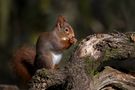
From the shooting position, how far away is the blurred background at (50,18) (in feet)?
37.9

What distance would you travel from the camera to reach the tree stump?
4000 millimetres

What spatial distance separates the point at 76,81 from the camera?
393 centimetres

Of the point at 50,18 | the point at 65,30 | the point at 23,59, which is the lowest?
the point at 23,59

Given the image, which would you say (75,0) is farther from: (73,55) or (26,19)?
(73,55)

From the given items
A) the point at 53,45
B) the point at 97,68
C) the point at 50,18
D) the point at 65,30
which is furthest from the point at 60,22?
the point at 50,18

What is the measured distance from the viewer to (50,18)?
11.9 m

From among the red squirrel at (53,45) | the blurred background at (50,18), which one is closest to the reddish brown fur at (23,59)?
the red squirrel at (53,45)

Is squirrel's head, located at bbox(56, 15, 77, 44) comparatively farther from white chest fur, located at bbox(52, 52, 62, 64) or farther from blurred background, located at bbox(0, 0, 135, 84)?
blurred background, located at bbox(0, 0, 135, 84)

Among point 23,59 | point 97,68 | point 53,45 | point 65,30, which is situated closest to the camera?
point 97,68

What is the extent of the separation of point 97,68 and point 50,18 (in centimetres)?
772

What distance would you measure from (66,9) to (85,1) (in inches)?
50.6

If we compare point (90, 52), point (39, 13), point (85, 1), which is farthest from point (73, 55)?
point (39, 13)

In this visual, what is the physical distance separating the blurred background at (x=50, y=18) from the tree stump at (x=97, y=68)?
695 centimetres

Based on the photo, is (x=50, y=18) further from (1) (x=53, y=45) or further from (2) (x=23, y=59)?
(1) (x=53, y=45)
